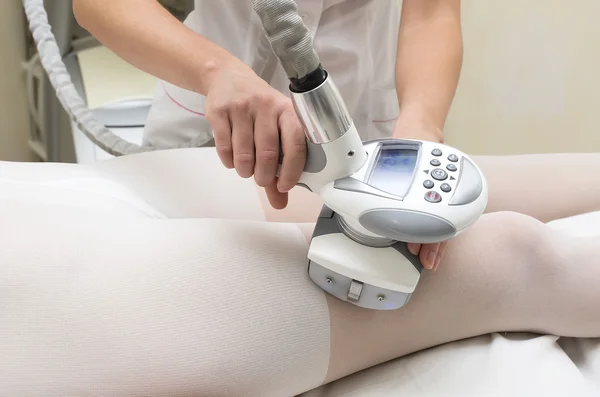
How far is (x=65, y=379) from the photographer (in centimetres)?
44

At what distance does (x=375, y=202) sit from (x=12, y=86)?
4.25 ft

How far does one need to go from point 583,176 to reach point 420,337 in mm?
360

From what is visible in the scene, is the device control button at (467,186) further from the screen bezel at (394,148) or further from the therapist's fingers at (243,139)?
the therapist's fingers at (243,139)

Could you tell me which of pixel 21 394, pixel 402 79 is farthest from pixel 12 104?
pixel 21 394

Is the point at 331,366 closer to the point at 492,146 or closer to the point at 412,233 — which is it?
the point at 412,233

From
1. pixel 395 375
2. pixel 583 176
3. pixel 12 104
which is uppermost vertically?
pixel 583 176

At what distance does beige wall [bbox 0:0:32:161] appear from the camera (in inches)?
54.6

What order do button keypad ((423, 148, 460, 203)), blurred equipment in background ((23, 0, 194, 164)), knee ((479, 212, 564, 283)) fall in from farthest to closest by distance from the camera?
blurred equipment in background ((23, 0, 194, 164)), knee ((479, 212, 564, 283)), button keypad ((423, 148, 460, 203))

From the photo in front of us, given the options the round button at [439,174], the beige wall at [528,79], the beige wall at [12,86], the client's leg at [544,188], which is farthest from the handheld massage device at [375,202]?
the beige wall at [12,86]

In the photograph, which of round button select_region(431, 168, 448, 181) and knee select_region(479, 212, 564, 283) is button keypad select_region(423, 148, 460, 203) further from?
knee select_region(479, 212, 564, 283)

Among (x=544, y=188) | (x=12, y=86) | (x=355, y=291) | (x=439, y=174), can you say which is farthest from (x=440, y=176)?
(x=12, y=86)

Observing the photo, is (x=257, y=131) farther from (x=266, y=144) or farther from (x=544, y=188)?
(x=544, y=188)

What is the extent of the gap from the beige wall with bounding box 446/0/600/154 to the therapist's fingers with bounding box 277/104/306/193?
108cm

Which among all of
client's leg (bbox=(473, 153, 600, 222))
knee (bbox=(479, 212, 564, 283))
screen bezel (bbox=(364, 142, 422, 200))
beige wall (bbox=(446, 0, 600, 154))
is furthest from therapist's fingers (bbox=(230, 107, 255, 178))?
beige wall (bbox=(446, 0, 600, 154))
